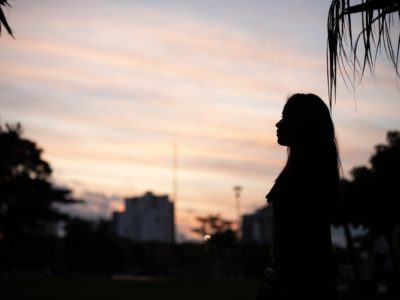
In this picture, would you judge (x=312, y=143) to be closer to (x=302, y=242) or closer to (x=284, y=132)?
(x=284, y=132)

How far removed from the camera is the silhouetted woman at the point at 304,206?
2736 millimetres

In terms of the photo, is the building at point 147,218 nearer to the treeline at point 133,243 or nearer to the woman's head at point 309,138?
the treeline at point 133,243

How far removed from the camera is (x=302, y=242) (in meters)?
2.76

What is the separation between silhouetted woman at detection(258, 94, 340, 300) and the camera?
8.98 feet

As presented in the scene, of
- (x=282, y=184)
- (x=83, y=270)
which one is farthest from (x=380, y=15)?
(x=83, y=270)

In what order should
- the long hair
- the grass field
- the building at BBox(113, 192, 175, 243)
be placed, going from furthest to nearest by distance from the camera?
the building at BBox(113, 192, 175, 243) < the grass field < the long hair

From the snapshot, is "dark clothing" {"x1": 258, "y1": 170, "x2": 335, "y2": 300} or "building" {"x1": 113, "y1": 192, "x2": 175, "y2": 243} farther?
"building" {"x1": 113, "y1": 192, "x2": 175, "y2": 243}

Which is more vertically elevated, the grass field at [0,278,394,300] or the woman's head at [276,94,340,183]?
the woman's head at [276,94,340,183]

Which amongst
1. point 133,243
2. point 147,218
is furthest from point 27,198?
point 147,218

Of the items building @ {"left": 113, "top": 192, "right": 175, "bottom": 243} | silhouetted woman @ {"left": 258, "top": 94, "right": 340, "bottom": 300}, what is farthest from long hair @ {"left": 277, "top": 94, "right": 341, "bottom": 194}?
building @ {"left": 113, "top": 192, "right": 175, "bottom": 243}

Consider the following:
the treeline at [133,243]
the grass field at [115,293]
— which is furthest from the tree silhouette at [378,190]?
the grass field at [115,293]

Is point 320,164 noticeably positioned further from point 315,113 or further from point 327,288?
point 327,288

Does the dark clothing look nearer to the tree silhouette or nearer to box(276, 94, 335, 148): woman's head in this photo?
box(276, 94, 335, 148): woman's head

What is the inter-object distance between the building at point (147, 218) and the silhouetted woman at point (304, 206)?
17773 centimetres
